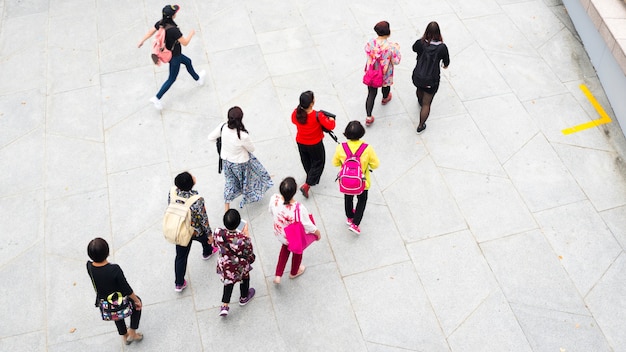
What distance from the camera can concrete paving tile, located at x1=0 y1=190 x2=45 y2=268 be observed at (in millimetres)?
6910

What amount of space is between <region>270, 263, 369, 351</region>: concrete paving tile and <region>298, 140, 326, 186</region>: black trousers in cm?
121

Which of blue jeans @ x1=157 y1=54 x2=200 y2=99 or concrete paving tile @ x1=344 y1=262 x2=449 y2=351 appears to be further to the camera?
blue jeans @ x1=157 y1=54 x2=200 y2=99

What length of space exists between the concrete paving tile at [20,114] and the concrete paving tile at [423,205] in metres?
5.50

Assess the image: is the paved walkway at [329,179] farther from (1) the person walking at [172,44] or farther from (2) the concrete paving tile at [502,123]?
(1) the person walking at [172,44]

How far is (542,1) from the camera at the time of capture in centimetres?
1045

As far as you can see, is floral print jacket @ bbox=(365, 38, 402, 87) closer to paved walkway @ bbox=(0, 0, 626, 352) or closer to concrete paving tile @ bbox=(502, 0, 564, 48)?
paved walkway @ bbox=(0, 0, 626, 352)

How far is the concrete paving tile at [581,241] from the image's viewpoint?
658 centimetres

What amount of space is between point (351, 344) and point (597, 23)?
673 centimetres

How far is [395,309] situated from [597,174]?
11.9ft

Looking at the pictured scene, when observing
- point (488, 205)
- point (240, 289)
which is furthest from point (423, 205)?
point (240, 289)

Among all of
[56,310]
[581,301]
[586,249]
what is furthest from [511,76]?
[56,310]

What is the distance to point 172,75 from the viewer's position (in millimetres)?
8391

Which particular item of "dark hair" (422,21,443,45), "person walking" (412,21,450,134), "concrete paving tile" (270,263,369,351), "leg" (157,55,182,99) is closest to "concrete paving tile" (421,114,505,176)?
"person walking" (412,21,450,134)

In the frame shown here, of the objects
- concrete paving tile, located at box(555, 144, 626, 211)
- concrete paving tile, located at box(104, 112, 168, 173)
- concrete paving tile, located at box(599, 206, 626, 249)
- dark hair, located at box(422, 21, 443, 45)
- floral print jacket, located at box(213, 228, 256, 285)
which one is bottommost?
concrete paving tile, located at box(104, 112, 168, 173)
